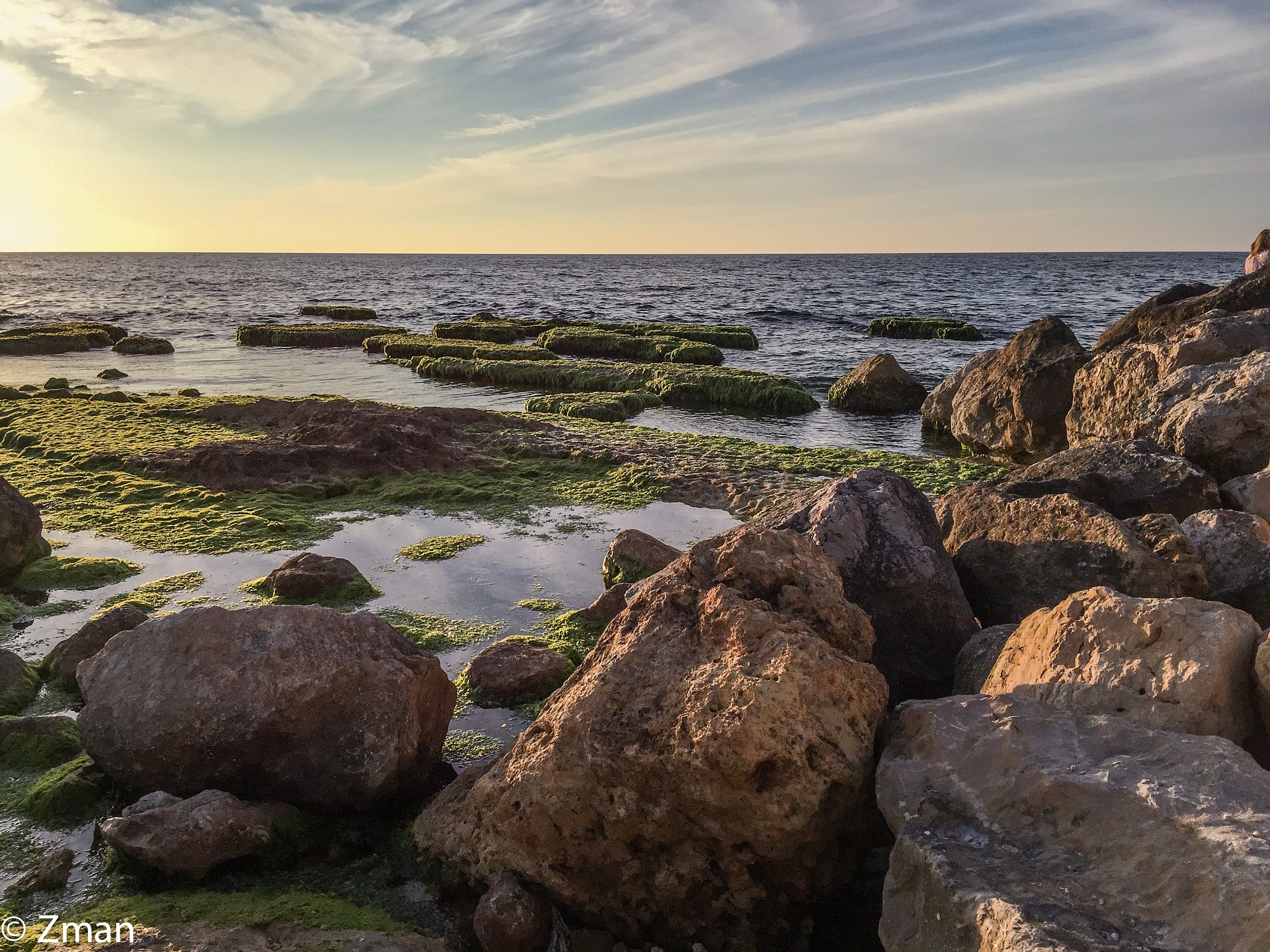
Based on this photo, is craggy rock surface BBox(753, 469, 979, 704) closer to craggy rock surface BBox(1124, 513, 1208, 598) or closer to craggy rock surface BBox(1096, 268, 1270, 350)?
craggy rock surface BBox(1124, 513, 1208, 598)

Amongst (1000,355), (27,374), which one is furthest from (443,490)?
(27,374)

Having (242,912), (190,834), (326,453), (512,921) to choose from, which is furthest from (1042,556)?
(326,453)

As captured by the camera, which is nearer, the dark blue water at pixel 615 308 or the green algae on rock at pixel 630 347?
the dark blue water at pixel 615 308

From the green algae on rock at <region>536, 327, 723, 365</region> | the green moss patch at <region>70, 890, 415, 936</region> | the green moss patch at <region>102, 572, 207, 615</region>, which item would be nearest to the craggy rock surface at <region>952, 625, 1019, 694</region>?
the green moss patch at <region>70, 890, 415, 936</region>

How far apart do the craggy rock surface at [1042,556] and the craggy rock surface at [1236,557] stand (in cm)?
62

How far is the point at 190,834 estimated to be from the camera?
4602mm

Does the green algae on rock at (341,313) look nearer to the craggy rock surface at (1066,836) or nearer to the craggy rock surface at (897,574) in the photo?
the craggy rock surface at (897,574)

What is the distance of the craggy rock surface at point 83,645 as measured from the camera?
6785 millimetres

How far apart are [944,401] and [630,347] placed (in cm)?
1714

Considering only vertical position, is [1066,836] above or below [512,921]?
above

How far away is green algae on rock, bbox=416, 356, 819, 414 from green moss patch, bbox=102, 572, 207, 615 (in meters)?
16.0

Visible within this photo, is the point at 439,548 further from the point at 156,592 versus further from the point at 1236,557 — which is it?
the point at 1236,557

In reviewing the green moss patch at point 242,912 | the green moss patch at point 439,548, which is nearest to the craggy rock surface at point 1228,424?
the green moss patch at point 439,548

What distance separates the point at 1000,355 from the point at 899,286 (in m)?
80.8
